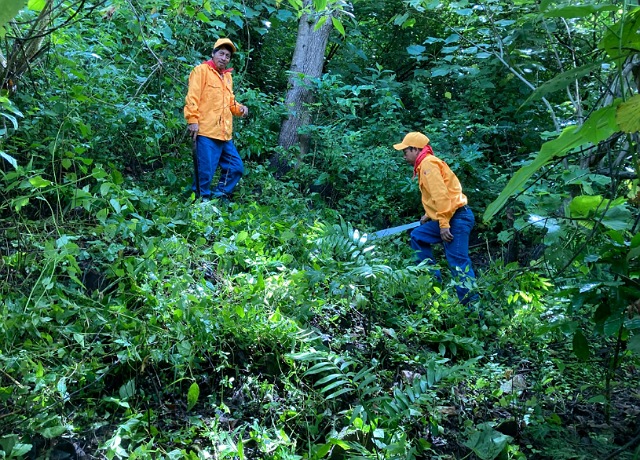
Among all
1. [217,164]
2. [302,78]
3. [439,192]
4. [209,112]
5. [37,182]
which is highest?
[302,78]

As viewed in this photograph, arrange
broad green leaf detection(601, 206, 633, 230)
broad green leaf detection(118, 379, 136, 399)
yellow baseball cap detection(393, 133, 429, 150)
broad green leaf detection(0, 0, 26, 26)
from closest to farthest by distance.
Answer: broad green leaf detection(0, 0, 26, 26)
broad green leaf detection(601, 206, 633, 230)
broad green leaf detection(118, 379, 136, 399)
yellow baseball cap detection(393, 133, 429, 150)

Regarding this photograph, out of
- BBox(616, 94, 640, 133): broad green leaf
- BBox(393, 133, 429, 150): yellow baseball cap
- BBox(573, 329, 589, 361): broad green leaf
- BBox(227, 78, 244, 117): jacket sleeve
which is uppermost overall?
BBox(616, 94, 640, 133): broad green leaf

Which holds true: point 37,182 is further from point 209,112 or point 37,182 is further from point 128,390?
point 209,112

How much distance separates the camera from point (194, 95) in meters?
7.03

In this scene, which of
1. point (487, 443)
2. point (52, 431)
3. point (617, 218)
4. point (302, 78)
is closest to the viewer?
point (617, 218)

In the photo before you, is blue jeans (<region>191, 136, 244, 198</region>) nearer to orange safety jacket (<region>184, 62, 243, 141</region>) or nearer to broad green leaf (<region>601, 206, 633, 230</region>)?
orange safety jacket (<region>184, 62, 243, 141</region>)

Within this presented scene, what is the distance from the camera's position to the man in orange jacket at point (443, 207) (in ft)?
22.1

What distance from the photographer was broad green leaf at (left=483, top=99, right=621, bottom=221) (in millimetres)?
1314

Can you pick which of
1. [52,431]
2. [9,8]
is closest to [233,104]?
[52,431]

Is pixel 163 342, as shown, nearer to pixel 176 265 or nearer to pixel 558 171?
pixel 176 265

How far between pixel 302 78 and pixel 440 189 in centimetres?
396

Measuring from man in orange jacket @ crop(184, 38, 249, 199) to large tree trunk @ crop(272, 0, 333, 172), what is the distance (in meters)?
2.08

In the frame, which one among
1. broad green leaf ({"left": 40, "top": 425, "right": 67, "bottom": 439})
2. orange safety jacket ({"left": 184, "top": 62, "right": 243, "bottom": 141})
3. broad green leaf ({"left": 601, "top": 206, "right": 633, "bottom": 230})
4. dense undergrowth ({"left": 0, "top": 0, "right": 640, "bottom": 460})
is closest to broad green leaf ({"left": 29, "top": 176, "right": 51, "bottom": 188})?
dense undergrowth ({"left": 0, "top": 0, "right": 640, "bottom": 460})

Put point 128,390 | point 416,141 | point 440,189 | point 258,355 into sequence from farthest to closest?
point 416,141, point 440,189, point 258,355, point 128,390
